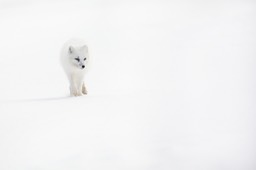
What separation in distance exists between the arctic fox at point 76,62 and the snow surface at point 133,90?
15cm

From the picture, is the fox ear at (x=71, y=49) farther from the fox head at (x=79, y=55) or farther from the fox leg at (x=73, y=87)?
the fox leg at (x=73, y=87)

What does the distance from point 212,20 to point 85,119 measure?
2.66 meters

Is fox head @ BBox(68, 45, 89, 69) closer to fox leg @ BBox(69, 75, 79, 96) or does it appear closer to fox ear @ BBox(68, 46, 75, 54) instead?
fox ear @ BBox(68, 46, 75, 54)

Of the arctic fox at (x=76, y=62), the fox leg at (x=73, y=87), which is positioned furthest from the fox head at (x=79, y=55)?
the fox leg at (x=73, y=87)

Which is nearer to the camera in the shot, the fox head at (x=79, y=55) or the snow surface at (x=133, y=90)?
the snow surface at (x=133, y=90)

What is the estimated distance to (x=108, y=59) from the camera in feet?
13.8

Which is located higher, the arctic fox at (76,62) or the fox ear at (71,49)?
the fox ear at (71,49)

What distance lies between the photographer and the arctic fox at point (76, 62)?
302cm

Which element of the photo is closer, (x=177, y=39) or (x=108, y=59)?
Result: (x=108, y=59)

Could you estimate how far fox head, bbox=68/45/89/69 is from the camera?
9.88 feet

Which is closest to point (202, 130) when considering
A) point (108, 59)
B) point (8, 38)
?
point (108, 59)

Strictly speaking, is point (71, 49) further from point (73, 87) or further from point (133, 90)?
point (133, 90)

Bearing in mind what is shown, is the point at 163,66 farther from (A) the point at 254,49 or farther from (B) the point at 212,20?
(B) the point at 212,20

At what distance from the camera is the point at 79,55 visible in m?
3.01
